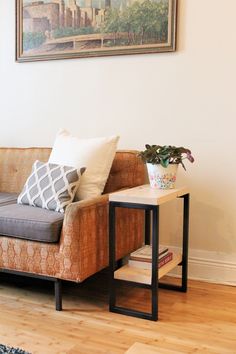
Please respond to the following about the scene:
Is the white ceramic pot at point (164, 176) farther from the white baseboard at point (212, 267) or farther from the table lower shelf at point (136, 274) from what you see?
the white baseboard at point (212, 267)

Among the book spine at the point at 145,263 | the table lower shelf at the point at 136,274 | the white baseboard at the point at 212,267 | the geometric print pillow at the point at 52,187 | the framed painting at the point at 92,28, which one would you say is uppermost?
the framed painting at the point at 92,28

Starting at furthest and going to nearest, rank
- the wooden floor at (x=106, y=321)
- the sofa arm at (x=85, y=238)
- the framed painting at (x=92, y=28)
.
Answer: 1. the framed painting at (x=92, y=28)
2. the sofa arm at (x=85, y=238)
3. the wooden floor at (x=106, y=321)

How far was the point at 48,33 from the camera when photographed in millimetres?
3180

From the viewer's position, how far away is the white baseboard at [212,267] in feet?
9.04

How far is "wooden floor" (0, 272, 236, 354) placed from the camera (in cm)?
194

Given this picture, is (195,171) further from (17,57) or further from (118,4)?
(17,57)

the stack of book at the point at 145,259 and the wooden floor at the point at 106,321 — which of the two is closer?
the wooden floor at the point at 106,321

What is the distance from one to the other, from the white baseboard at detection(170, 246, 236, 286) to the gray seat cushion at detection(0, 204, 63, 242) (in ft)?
3.41

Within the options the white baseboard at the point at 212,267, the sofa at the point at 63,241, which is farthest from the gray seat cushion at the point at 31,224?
the white baseboard at the point at 212,267

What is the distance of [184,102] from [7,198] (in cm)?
133

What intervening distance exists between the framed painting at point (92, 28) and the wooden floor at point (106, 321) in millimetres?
1590

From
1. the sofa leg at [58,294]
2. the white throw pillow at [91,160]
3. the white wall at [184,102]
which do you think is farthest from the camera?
the white wall at [184,102]

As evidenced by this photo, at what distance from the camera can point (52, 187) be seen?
248 centimetres

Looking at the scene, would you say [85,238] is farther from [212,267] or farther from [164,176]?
[212,267]
